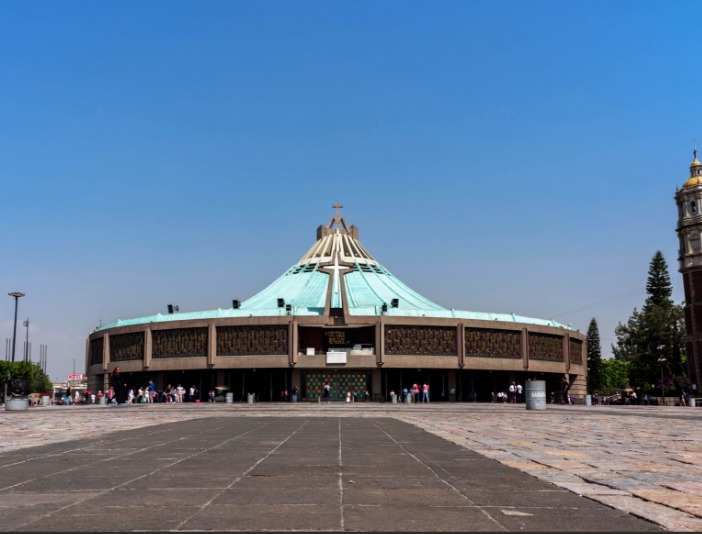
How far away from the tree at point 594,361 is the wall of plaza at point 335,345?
39.8 metres

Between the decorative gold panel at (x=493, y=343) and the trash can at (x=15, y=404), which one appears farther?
the decorative gold panel at (x=493, y=343)

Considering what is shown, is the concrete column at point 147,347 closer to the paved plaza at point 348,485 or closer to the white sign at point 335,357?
the white sign at point 335,357

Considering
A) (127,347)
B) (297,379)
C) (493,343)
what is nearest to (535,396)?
(493,343)

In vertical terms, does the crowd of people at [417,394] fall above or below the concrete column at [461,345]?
below

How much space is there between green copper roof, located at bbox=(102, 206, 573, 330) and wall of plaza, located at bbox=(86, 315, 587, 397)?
1.11 metres

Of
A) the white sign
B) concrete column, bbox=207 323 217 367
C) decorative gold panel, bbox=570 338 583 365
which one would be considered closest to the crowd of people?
the white sign

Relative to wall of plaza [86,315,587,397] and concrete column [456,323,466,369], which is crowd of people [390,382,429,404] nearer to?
wall of plaza [86,315,587,397]

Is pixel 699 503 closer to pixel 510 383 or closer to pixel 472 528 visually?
pixel 472 528

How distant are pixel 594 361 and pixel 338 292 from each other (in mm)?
51124

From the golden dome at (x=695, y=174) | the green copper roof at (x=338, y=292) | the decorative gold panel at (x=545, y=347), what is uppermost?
the golden dome at (x=695, y=174)

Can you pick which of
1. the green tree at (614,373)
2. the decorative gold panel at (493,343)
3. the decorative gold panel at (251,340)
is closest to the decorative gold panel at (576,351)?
the decorative gold panel at (493,343)

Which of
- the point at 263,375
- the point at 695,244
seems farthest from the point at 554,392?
the point at 263,375

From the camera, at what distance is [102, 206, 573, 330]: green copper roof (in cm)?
6384

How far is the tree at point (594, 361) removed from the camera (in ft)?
338
